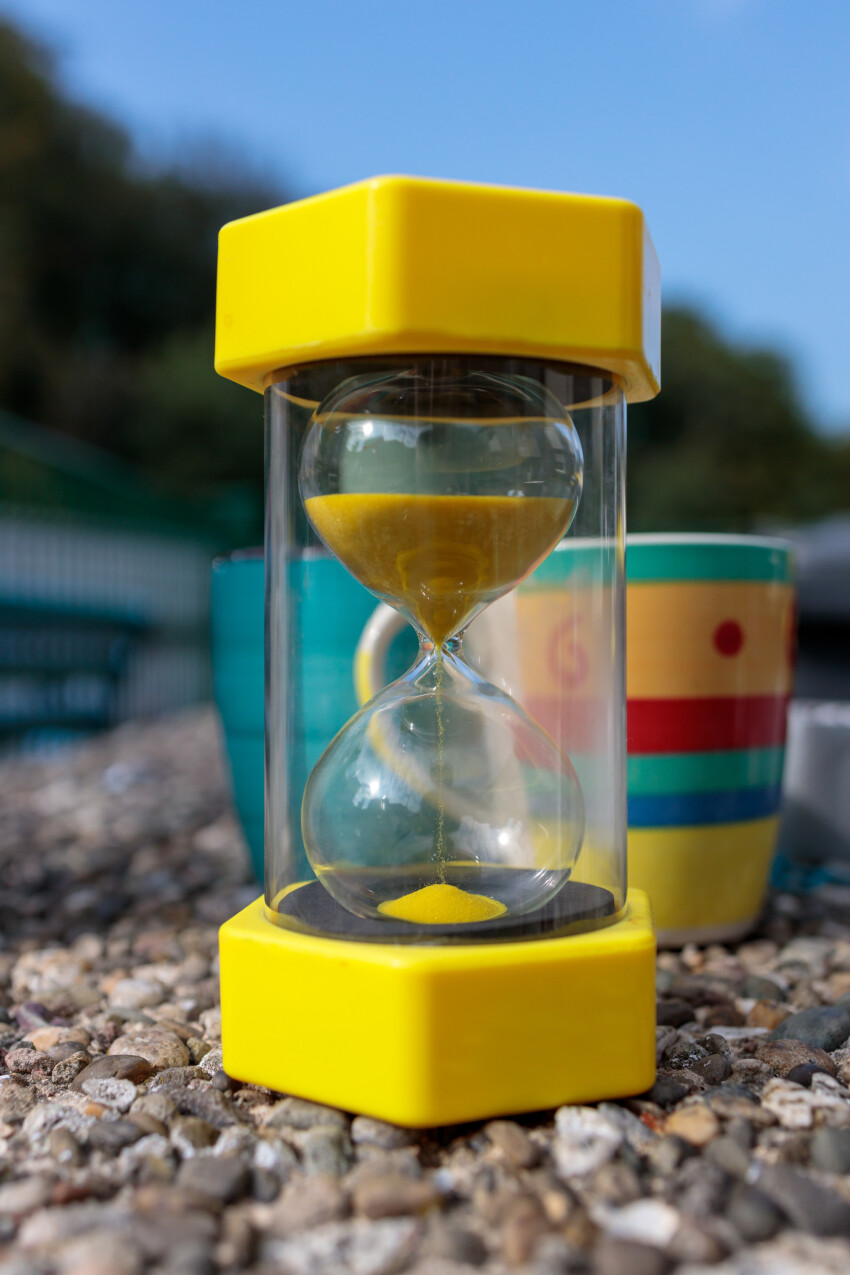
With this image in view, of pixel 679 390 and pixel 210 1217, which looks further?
pixel 679 390

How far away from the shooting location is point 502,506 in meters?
0.82

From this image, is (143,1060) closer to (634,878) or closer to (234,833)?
Answer: (634,878)

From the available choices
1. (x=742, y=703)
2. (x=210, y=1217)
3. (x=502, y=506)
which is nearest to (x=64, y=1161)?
(x=210, y=1217)

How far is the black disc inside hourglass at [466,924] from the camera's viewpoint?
2.70ft

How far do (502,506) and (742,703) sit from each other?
582 mm

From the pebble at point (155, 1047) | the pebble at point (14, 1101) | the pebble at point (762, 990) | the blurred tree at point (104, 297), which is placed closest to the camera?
the pebble at point (14, 1101)

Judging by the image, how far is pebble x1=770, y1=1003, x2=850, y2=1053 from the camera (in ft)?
3.22

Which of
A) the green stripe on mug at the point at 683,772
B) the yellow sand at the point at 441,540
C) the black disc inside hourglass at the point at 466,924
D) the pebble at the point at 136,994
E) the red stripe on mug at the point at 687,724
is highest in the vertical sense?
the yellow sand at the point at 441,540

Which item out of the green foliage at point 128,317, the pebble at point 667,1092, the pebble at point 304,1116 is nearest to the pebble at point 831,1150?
the pebble at point 667,1092

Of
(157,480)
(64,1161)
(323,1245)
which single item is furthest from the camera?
(157,480)

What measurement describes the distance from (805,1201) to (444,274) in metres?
0.63

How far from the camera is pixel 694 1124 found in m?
0.80

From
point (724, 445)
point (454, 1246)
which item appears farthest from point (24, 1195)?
point (724, 445)

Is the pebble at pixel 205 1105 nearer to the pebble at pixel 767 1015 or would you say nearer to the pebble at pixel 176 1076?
the pebble at pixel 176 1076
